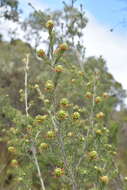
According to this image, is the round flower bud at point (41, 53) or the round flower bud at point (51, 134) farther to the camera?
the round flower bud at point (51, 134)

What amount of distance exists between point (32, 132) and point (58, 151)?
0.46m

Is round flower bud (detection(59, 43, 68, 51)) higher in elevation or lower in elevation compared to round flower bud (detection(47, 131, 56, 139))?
higher

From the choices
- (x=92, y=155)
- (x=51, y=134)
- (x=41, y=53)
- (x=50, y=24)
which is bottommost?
(x=92, y=155)

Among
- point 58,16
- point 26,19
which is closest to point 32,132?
point 58,16

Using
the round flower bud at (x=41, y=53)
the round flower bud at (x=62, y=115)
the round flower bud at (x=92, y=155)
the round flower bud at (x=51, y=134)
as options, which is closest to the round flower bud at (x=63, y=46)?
the round flower bud at (x=41, y=53)

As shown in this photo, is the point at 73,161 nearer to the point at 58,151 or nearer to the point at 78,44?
the point at 58,151

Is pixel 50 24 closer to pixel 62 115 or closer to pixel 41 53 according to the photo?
pixel 41 53

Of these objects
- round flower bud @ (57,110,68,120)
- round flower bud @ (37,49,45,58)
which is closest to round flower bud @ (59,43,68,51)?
round flower bud @ (37,49,45,58)

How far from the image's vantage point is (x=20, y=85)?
11.9 m

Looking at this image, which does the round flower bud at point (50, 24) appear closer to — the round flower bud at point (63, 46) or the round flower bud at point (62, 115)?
the round flower bud at point (63, 46)

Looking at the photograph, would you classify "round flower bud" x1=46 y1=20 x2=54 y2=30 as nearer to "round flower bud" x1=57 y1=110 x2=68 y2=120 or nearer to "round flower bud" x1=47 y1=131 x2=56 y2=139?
"round flower bud" x1=57 y1=110 x2=68 y2=120

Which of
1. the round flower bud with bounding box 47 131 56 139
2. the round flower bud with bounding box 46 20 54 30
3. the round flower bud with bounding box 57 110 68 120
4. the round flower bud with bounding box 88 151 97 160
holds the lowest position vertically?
the round flower bud with bounding box 88 151 97 160

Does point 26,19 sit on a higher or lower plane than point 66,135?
higher

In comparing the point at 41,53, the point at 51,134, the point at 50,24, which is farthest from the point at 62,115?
the point at 50,24
